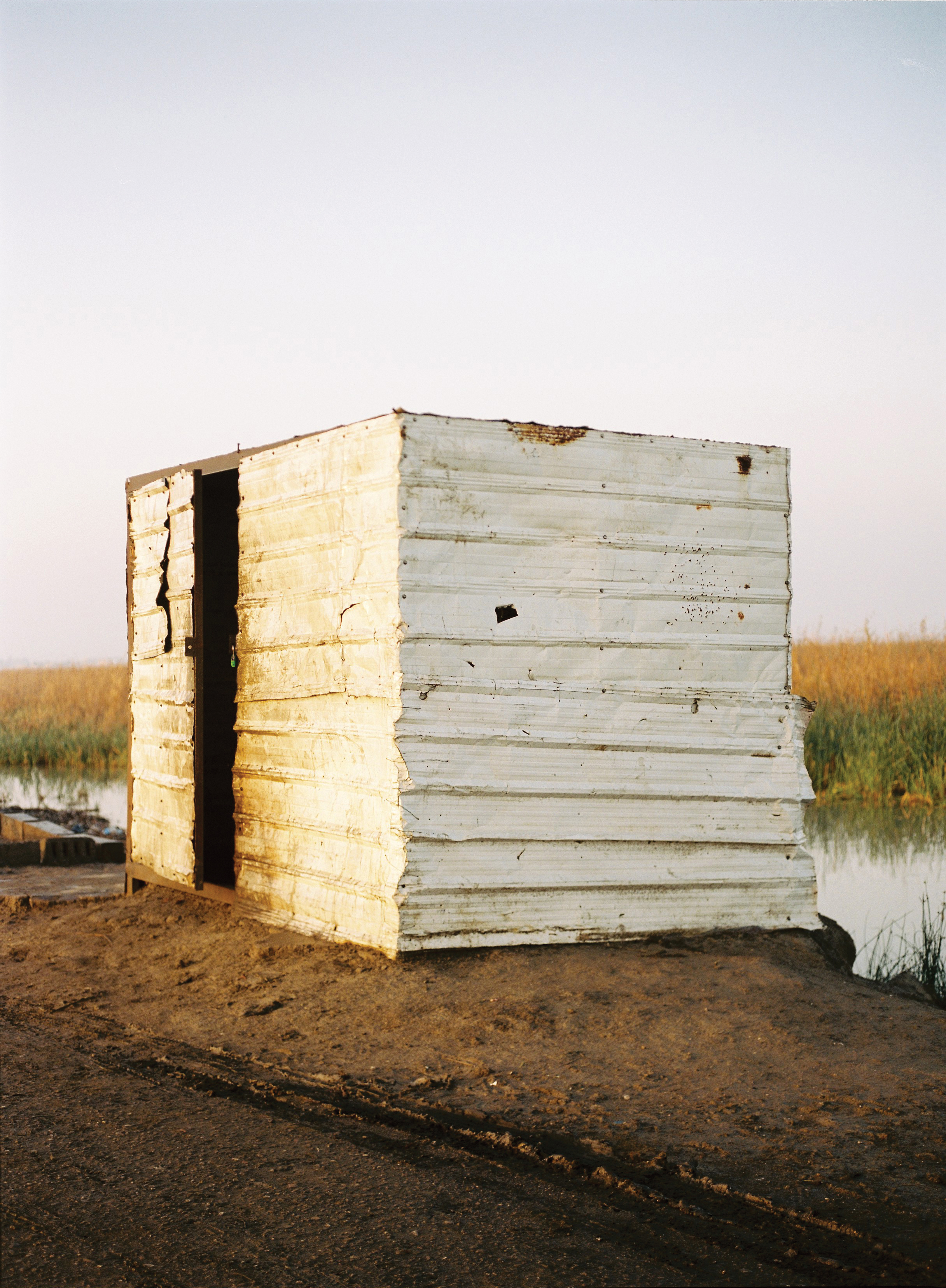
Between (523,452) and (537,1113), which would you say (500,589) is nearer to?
(523,452)

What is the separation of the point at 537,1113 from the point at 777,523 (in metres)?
3.73

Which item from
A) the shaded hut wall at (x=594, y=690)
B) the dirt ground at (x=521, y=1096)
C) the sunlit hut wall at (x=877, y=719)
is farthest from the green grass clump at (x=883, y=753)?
the shaded hut wall at (x=594, y=690)

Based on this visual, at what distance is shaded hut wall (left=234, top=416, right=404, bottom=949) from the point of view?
6.32 metres

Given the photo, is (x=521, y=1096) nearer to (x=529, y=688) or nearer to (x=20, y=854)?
(x=529, y=688)

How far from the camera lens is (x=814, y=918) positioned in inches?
276

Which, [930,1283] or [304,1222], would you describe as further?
[304,1222]

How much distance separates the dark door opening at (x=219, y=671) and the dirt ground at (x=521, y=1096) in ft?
5.28

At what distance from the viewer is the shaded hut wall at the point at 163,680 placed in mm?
7941

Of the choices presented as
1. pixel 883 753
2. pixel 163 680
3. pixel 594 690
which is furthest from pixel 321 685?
pixel 883 753

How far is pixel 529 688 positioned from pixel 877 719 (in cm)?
1096

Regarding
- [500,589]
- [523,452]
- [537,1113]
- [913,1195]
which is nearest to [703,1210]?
[913,1195]

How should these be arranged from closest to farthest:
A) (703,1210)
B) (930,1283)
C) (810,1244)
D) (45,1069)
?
1. (930,1283)
2. (810,1244)
3. (703,1210)
4. (45,1069)

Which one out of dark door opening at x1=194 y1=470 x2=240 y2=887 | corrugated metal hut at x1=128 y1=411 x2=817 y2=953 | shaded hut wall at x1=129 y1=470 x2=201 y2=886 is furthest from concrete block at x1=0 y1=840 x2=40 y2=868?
corrugated metal hut at x1=128 y1=411 x2=817 y2=953

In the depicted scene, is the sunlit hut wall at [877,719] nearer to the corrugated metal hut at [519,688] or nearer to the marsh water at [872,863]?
the marsh water at [872,863]
